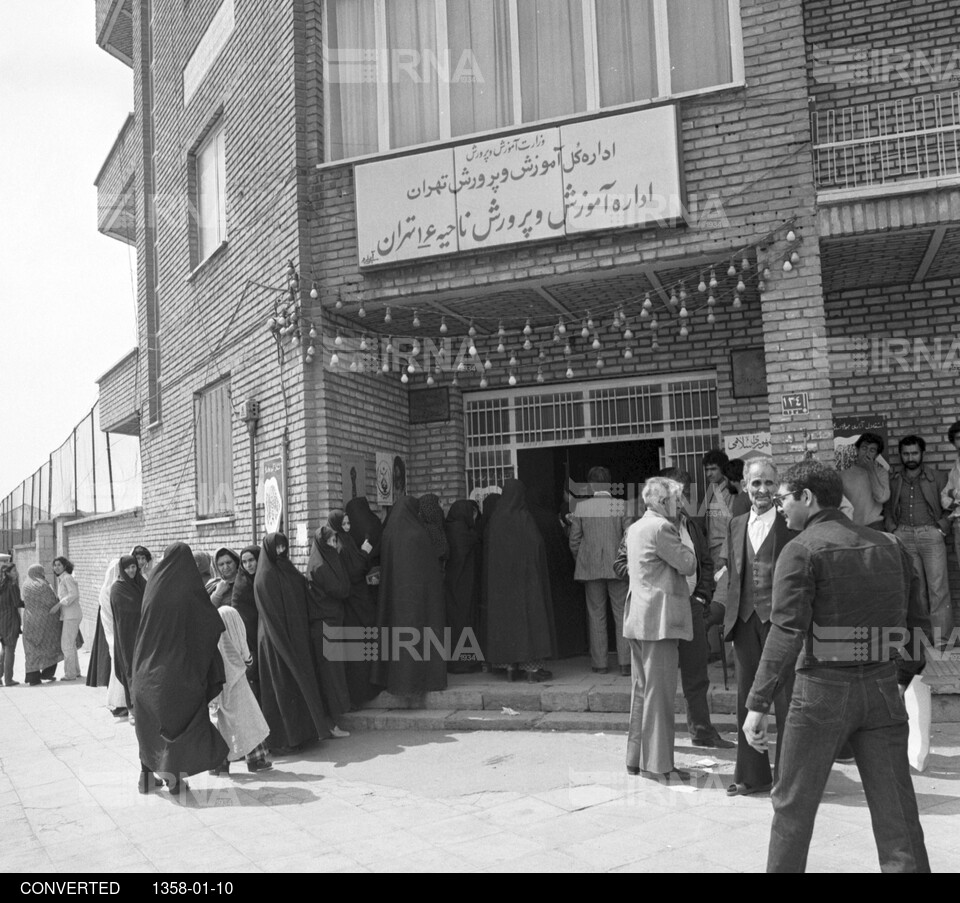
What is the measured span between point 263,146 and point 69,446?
14.7m

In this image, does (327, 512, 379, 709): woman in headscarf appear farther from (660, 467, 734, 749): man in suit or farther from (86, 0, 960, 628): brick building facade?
(660, 467, 734, 749): man in suit

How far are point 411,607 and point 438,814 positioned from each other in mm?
2586

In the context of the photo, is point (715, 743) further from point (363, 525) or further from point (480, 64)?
point (480, 64)

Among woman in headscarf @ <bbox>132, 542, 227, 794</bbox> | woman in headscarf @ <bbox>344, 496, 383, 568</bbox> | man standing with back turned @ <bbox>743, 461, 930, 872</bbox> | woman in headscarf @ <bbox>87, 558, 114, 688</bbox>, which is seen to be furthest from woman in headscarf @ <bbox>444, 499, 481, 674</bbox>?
man standing with back turned @ <bbox>743, 461, 930, 872</bbox>

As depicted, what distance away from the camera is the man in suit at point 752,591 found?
5.18m

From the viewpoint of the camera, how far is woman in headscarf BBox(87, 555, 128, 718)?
8.89 metres

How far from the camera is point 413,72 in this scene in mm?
8758

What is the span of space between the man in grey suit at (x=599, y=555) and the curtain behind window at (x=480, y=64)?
3215mm

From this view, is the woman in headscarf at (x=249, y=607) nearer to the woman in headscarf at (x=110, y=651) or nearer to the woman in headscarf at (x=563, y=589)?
the woman in headscarf at (x=110, y=651)

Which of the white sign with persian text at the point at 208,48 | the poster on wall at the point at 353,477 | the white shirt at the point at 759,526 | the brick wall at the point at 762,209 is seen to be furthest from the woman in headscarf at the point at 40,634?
the white shirt at the point at 759,526

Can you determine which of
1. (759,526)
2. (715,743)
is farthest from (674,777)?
(759,526)

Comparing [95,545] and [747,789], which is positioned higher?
[95,545]

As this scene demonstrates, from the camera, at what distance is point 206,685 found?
20.1ft

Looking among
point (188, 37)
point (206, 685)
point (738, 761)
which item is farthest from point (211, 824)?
point (188, 37)
